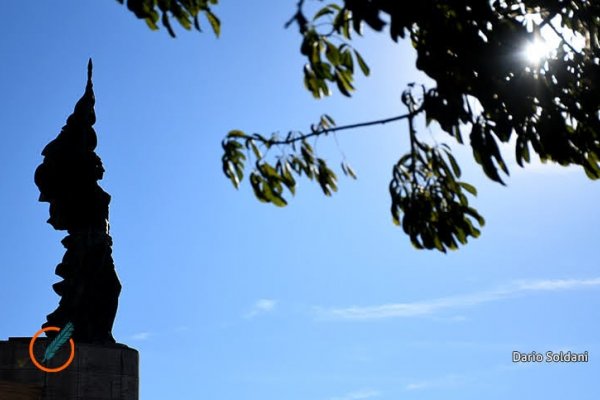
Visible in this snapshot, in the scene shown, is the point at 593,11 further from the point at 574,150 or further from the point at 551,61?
the point at 574,150

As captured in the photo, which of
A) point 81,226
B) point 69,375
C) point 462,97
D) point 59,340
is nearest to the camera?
point 462,97

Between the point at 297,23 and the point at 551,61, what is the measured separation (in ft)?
10.0

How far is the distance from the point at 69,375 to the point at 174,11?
9667 mm

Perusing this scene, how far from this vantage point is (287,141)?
10062mm

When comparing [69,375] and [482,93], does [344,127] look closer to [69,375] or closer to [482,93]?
[482,93]

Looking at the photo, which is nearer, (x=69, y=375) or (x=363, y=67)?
(x=363, y=67)

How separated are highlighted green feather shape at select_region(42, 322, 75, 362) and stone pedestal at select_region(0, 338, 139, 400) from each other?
0.26ft

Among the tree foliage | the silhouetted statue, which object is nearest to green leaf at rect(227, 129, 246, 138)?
the tree foliage

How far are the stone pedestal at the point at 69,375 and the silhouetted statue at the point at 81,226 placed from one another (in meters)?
0.72

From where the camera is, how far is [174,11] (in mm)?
9625

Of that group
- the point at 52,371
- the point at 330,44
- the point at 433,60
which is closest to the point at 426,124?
the point at 433,60

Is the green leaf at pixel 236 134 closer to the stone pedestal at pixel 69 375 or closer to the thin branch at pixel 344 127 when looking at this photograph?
A: the thin branch at pixel 344 127

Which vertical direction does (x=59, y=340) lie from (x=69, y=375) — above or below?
above

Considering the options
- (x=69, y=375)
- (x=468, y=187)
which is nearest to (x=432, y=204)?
(x=468, y=187)
